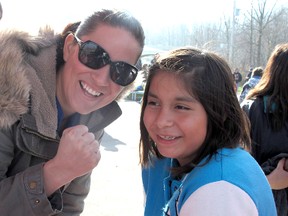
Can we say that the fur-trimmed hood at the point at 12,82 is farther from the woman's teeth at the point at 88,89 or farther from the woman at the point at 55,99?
the woman's teeth at the point at 88,89

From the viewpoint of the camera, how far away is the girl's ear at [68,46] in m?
1.85

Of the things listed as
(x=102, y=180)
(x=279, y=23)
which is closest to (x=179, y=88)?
(x=102, y=180)

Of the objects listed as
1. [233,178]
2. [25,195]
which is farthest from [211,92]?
[25,195]

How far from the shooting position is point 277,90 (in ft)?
7.97

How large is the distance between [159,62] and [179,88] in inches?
7.0

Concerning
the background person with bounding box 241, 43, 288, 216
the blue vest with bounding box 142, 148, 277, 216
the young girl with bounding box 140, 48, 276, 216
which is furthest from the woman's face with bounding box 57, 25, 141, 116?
the background person with bounding box 241, 43, 288, 216

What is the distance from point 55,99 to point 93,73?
0.77 ft

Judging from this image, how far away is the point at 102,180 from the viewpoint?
191 inches

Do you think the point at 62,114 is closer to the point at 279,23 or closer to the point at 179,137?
the point at 179,137

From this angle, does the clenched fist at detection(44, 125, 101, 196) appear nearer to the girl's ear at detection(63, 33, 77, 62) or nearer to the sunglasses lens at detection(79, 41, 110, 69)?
the sunglasses lens at detection(79, 41, 110, 69)

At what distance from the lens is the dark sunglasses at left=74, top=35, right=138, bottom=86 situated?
175 centimetres

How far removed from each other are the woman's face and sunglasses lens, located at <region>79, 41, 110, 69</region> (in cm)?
2

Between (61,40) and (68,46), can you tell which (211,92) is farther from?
(61,40)

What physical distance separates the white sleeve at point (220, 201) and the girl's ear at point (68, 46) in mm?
1045
